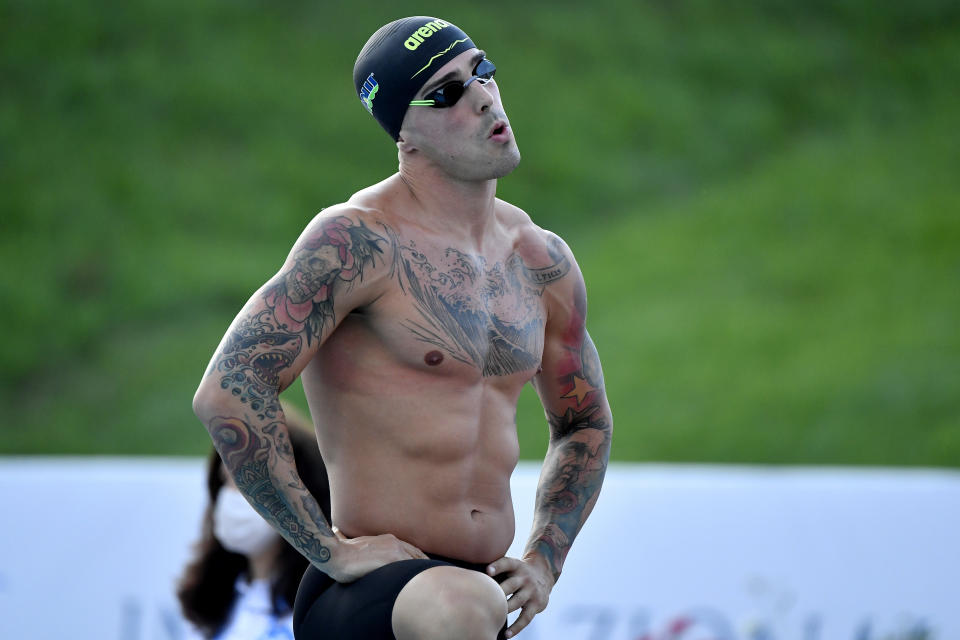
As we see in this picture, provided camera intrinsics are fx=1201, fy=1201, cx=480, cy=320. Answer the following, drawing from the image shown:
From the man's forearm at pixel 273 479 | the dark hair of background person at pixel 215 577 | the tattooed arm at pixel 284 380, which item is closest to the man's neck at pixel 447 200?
the tattooed arm at pixel 284 380

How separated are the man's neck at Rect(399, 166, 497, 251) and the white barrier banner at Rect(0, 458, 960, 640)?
2485 mm

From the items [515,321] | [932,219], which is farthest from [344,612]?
[932,219]

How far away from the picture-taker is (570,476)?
2.68 m

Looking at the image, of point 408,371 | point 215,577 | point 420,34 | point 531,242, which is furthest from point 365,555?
point 215,577

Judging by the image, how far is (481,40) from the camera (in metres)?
11.1

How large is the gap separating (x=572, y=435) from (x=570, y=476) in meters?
0.10

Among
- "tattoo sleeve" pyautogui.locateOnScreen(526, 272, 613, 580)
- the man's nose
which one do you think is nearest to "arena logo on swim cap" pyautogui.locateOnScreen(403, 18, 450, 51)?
the man's nose

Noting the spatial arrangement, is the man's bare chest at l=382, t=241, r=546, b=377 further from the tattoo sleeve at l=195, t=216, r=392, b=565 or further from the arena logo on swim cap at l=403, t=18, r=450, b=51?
the arena logo on swim cap at l=403, t=18, r=450, b=51

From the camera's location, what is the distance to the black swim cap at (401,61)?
2348 millimetres

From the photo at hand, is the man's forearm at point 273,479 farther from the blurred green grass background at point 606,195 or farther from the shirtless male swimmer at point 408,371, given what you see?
the blurred green grass background at point 606,195

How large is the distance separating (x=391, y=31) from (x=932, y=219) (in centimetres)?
863

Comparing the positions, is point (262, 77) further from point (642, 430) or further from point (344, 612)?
point (344, 612)

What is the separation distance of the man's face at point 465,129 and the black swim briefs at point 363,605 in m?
0.77

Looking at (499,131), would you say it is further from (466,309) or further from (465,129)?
(466,309)
